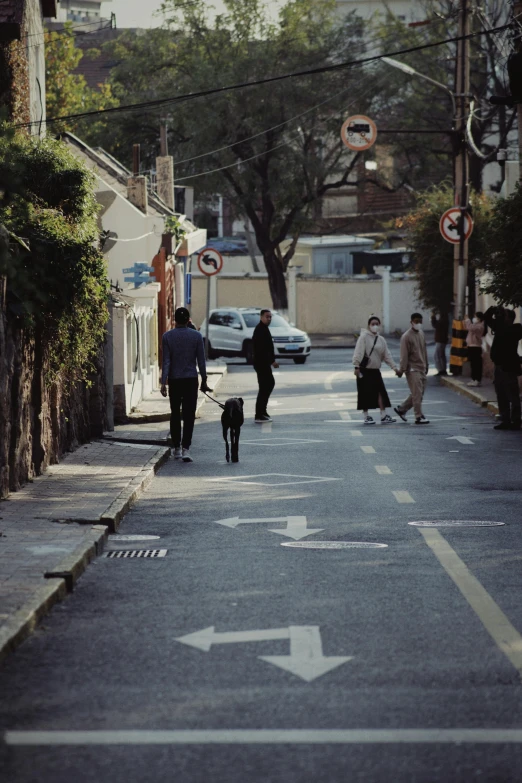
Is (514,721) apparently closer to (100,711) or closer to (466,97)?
(100,711)

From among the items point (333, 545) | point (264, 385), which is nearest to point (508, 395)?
point (264, 385)

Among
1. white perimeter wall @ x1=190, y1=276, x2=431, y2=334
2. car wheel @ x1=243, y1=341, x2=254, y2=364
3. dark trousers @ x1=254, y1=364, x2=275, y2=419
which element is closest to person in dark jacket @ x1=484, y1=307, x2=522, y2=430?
dark trousers @ x1=254, y1=364, x2=275, y2=419

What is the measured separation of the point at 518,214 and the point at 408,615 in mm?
14522

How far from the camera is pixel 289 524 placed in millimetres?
11320

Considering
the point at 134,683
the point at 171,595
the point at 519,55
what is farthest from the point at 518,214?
the point at 134,683

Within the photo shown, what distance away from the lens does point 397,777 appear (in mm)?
4852

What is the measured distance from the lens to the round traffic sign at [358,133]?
36469 millimetres

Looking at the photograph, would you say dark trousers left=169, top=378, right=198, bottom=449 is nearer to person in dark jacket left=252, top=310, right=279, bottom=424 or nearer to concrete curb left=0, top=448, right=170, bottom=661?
concrete curb left=0, top=448, right=170, bottom=661

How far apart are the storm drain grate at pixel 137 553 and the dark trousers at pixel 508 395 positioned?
450 inches

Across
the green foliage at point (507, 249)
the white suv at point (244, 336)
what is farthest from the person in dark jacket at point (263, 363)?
the white suv at point (244, 336)

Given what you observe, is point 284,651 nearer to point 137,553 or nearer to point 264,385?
point 137,553

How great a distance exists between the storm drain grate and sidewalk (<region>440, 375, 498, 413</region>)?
14.8 metres

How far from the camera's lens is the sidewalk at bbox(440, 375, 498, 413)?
24959mm

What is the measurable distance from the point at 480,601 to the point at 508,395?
12993mm
